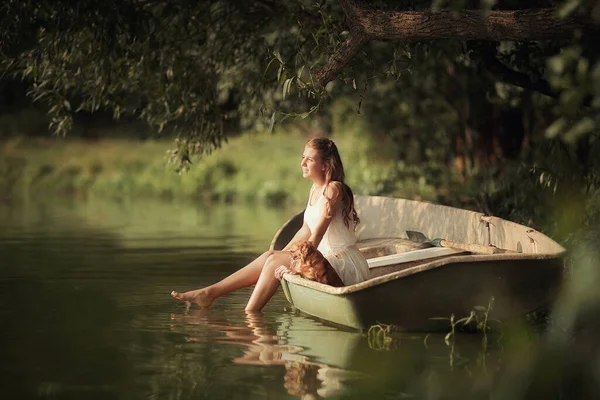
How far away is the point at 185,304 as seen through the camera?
9289mm

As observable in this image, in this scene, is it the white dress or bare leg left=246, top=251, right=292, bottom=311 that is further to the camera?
bare leg left=246, top=251, right=292, bottom=311

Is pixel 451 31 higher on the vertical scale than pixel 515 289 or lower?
higher

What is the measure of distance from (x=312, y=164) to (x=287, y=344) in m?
1.51

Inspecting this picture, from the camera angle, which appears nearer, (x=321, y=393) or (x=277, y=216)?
(x=321, y=393)

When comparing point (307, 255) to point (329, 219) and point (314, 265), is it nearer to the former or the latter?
point (314, 265)

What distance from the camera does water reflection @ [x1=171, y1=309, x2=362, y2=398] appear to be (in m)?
6.08

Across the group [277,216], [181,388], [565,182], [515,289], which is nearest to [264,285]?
[515,289]

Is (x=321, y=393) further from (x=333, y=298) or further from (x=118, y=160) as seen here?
(x=118, y=160)

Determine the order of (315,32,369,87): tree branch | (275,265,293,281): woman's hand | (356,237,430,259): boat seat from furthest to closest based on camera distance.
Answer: (356,237,430,259): boat seat → (315,32,369,87): tree branch → (275,265,293,281): woman's hand

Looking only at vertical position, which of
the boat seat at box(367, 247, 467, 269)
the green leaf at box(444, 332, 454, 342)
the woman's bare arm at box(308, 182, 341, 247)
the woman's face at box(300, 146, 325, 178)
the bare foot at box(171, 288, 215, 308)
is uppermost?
the woman's face at box(300, 146, 325, 178)

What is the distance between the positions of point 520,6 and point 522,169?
2.95 m

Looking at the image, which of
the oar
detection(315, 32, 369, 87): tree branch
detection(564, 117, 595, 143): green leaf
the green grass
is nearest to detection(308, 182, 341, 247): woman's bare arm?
detection(315, 32, 369, 87): tree branch

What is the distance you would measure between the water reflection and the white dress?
1.42ft

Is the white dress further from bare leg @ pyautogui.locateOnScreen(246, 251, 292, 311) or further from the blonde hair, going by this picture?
bare leg @ pyautogui.locateOnScreen(246, 251, 292, 311)
